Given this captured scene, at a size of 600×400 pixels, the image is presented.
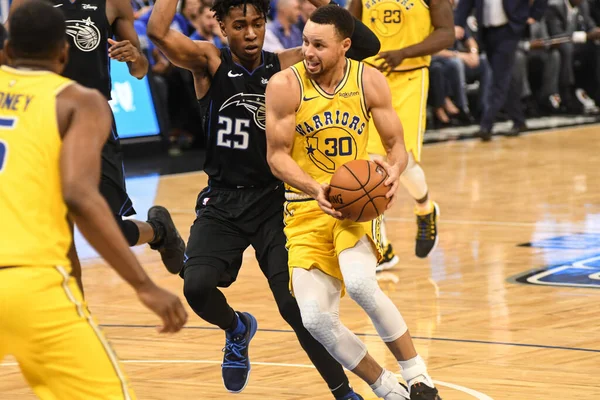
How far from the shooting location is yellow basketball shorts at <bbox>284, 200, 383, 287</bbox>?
5.21m

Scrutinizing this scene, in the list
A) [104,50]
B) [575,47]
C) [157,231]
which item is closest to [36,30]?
[104,50]

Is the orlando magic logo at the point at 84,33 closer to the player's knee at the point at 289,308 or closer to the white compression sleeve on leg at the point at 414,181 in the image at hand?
the player's knee at the point at 289,308

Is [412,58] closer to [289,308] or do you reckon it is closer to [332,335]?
[289,308]

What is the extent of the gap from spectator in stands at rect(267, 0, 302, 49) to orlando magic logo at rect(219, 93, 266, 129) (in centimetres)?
985

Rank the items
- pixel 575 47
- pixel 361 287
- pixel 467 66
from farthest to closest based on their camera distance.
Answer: pixel 575 47 < pixel 467 66 < pixel 361 287

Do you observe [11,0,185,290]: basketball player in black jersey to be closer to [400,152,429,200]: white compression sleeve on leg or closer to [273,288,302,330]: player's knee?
[273,288,302,330]: player's knee

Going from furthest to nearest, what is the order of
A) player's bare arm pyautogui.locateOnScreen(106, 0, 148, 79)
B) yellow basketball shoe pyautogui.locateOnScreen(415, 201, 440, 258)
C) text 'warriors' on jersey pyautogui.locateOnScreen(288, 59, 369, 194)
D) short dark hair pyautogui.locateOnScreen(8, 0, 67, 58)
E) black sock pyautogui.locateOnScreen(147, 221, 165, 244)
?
yellow basketball shoe pyautogui.locateOnScreen(415, 201, 440, 258) → black sock pyautogui.locateOnScreen(147, 221, 165, 244) → player's bare arm pyautogui.locateOnScreen(106, 0, 148, 79) → text 'warriors' on jersey pyautogui.locateOnScreen(288, 59, 369, 194) → short dark hair pyautogui.locateOnScreen(8, 0, 67, 58)

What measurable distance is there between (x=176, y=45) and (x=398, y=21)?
3.25 meters

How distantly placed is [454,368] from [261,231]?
44.1 inches

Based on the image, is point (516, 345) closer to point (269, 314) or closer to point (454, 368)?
point (454, 368)

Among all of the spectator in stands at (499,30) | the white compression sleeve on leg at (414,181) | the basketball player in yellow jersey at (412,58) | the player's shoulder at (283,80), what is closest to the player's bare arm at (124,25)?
the player's shoulder at (283,80)

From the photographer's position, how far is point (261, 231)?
225 inches

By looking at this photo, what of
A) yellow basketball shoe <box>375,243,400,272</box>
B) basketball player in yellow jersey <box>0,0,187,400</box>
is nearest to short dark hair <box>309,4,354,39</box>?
basketball player in yellow jersey <box>0,0,187,400</box>

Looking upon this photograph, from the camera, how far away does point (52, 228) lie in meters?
3.62
